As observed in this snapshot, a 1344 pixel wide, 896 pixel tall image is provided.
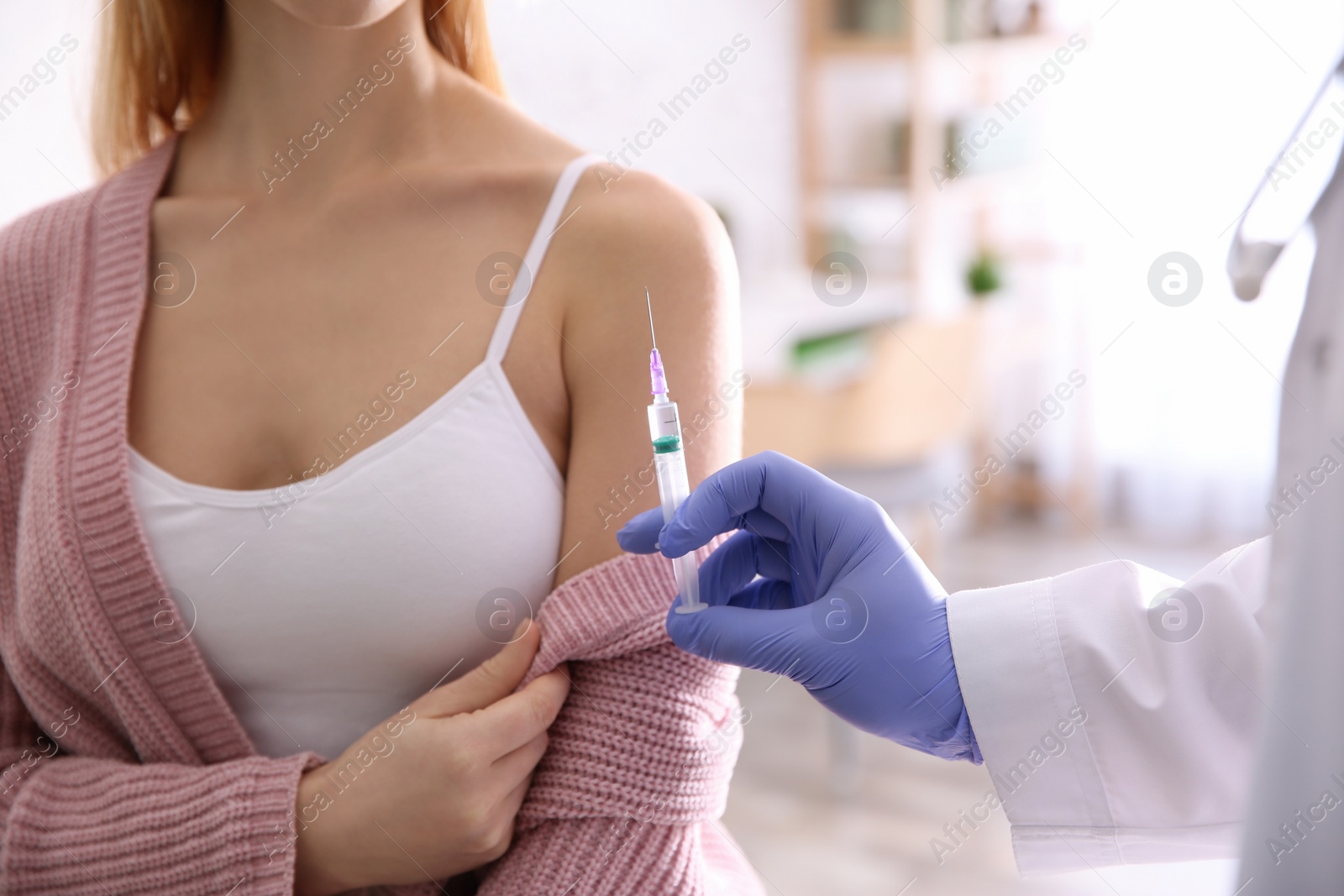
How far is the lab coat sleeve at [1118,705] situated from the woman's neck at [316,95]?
0.61 meters

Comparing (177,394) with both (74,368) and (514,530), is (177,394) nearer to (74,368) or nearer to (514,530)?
(74,368)

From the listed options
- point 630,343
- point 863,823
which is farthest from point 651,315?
point 863,823

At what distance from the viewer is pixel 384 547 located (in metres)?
0.76

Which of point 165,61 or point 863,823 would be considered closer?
point 165,61

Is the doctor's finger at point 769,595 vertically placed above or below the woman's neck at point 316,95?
below

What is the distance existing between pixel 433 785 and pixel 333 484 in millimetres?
230

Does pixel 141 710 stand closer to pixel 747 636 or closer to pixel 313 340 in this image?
pixel 313 340

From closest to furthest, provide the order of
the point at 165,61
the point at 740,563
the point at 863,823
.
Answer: the point at 740,563, the point at 165,61, the point at 863,823

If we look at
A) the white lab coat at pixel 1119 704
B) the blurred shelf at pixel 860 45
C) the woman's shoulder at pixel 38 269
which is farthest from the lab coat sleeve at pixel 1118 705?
the blurred shelf at pixel 860 45

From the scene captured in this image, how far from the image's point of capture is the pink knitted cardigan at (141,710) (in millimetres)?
710

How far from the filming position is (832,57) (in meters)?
3.68

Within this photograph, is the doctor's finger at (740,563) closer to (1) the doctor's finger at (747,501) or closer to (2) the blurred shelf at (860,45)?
(1) the doctor's finger at (747,501)

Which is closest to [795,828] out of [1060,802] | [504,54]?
[1060,802]

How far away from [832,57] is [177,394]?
3.31 metres
